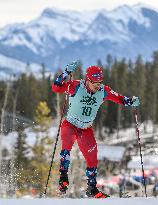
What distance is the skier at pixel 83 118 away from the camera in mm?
7666

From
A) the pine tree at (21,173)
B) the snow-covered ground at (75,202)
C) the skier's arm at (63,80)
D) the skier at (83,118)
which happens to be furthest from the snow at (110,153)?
the snow-covered ground at (75,202)

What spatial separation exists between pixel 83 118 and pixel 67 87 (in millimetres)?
473

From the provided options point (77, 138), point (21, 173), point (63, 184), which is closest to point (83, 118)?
point (77, 138)

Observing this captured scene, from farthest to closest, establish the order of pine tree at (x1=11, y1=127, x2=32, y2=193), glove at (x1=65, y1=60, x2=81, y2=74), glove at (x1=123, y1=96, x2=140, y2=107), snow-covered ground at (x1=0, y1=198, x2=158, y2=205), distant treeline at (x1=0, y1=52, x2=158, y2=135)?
distant treeline at (x1=0, y1=52, x2=158, y2=135)
pine tree at (x1=11, y1=127, x2=32, y2=193)
glove at (x1=123, y1=96, x2=140, y2=107)
glove at (x1=65, y1=60, x2=81, y2=74)
snow-covered ground at (x1=0, y1=198, x2=158, y2=205)

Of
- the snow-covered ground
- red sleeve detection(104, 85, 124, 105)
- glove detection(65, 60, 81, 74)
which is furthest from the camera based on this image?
red sleeve detection(104, 85, 124, 105)

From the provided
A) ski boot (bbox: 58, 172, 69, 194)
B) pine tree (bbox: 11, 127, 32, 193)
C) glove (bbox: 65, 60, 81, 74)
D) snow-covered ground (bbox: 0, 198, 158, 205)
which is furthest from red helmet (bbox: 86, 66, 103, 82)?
pine tree (bbox: 11, 127, 32, 193)

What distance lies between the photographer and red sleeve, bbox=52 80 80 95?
7633 millimetres

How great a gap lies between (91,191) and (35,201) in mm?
3097

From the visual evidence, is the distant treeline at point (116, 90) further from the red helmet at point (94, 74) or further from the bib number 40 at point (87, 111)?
the red helmet at point (94, 74)

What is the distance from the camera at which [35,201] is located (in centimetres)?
480

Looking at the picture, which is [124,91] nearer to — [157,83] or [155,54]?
[157,83]

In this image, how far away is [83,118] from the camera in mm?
7789

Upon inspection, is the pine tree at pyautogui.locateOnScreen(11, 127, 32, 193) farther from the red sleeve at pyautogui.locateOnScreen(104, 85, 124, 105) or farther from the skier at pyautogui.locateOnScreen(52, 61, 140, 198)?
the red sleeve at pyautogui.locateOnScreen(104, 85, 124, 105)

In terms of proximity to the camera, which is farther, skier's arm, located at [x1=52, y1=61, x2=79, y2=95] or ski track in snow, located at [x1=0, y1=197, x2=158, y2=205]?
skier's arm, located at [x1=52, y1=61, x2=79, y2=95]
